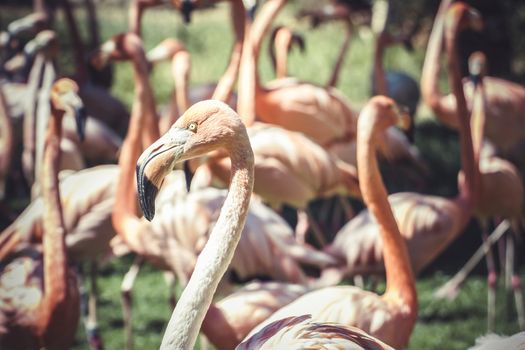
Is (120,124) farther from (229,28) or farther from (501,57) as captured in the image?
(229,28)

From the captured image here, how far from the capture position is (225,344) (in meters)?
3.21

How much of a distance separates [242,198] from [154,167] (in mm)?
315

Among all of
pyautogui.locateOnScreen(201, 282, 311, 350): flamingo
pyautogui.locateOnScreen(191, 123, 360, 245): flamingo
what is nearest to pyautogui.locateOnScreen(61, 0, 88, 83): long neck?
pyautogui.locateOnScreen(191, 123, 360, 245): flamingo

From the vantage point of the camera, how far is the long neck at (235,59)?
193 inches

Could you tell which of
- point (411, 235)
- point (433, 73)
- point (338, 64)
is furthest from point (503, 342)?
point (338, 64)

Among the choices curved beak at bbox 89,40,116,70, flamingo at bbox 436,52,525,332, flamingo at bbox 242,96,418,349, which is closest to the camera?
flamingo at bbox 242,96,418,349

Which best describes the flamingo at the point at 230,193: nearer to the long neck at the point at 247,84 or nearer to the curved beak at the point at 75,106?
the curved beak at the point at 75,106

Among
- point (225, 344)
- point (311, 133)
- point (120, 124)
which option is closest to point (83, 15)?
point (120, 124)

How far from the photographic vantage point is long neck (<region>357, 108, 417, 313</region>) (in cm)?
320

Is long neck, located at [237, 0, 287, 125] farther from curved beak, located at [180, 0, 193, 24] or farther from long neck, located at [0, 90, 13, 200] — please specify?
long neck, located at [0, 90, 13, 200]

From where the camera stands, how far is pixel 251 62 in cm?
504

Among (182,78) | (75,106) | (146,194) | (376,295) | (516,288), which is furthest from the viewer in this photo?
(182,78)

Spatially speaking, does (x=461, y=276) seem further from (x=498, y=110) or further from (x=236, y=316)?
(x=236, y=316)

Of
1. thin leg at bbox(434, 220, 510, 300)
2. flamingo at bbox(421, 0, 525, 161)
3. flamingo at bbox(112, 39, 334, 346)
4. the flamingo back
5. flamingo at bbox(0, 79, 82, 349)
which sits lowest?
thin leg at bbox(434, 220, 510, 300)
